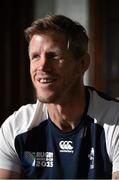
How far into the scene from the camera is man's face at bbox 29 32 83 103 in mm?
1326

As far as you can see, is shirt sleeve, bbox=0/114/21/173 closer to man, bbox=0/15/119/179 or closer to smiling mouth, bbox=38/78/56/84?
man, bbox=0/15/119/179

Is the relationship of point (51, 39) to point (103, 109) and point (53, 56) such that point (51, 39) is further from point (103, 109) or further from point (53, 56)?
point (103, 109)

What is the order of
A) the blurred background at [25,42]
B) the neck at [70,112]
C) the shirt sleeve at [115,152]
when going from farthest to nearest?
the blurred background at [25,42] → the neck at [70,112] → the shirt sleeve at [115,152]

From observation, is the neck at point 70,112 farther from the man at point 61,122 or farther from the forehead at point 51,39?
the forehead at point 51,39

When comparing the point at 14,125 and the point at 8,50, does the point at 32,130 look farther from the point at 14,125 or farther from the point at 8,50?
the point at 8,50

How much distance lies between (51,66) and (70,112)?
0.55ft

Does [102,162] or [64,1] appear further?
[64,1]

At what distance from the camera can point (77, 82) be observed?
141 cm

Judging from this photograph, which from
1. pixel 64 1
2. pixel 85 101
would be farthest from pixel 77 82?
pixel 64 1

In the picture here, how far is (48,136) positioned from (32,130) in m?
0.06

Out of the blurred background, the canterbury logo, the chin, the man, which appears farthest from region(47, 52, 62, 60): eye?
the blurred background

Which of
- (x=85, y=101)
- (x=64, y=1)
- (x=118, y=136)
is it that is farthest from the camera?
(x=64, y=1)

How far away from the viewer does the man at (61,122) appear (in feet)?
4.32

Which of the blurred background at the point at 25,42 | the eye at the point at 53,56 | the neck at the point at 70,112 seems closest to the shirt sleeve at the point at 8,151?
the neck at the point at 70,112
